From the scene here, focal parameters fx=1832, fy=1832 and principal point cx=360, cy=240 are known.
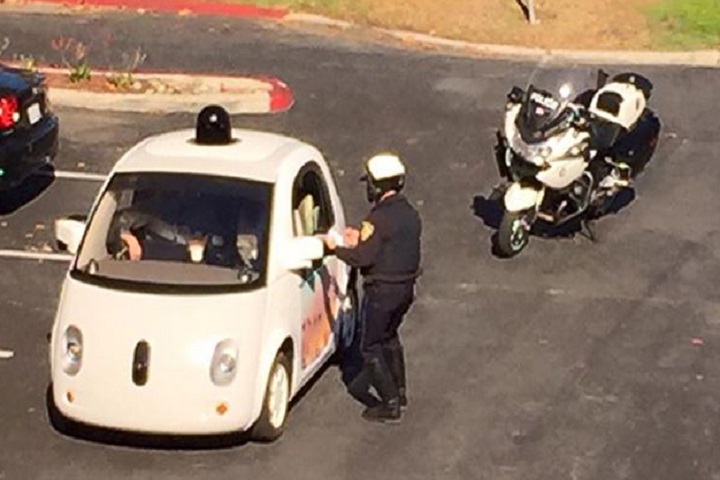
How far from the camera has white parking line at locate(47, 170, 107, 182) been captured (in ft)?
55.5

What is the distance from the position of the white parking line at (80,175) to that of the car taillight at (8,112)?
1685 mm

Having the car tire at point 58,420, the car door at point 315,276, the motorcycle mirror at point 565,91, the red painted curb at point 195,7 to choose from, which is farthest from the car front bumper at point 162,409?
the red painted curb at point 195,7

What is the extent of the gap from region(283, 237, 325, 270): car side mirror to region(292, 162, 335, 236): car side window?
1.13 ft

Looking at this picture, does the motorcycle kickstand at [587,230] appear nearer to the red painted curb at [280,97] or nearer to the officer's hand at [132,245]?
the red painted curb at [280,97]

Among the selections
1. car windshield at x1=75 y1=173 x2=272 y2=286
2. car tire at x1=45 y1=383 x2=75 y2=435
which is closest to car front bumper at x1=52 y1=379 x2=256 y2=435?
car tire at x1=45 y1=383 x2=75 y2=435

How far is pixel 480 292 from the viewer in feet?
47.0

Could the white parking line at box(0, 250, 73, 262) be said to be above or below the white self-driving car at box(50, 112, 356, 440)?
below

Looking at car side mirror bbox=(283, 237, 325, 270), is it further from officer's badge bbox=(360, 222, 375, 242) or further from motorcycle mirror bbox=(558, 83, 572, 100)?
motorcycle mirror bbox=(558, 83, 572, 100)

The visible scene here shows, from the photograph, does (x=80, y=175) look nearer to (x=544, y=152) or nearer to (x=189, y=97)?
(x=189, y=97)

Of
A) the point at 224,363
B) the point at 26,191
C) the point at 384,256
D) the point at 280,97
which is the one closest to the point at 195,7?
the point at 280,97

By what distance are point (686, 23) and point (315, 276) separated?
13.3 meters

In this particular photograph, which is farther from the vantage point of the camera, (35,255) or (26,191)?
(26,191)

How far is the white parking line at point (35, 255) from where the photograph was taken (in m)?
14.8

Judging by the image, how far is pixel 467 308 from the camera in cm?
1398
